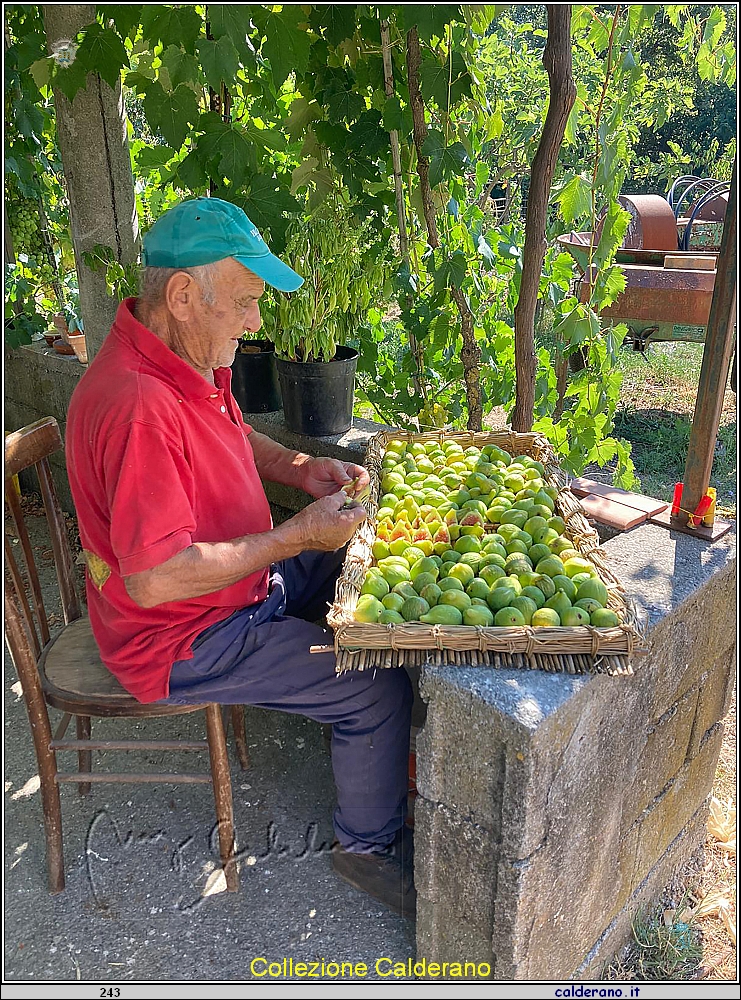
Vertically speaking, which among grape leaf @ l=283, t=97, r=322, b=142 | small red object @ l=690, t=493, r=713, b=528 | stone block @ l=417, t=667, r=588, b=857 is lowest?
stone block @ l=417, t=667, r=588, b=857

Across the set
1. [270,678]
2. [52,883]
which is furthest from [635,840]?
[52,883]

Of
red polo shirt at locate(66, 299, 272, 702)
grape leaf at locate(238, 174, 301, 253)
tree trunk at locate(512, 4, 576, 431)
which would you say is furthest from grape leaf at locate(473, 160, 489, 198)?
red polo shirt at locate(66, 299, 272, 702)

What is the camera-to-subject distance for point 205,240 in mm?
1965

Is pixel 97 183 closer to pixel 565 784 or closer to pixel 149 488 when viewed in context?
pixel 149 488

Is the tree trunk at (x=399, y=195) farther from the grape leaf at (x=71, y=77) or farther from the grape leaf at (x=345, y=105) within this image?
the grape leaf at (x=71, y=77)

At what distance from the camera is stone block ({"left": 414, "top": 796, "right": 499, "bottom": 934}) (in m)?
1.72

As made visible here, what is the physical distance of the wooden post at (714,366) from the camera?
80.6 inches

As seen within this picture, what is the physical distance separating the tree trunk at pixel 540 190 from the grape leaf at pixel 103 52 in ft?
4.69

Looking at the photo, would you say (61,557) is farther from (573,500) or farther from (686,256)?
(686,256)

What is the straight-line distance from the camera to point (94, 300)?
344 cm

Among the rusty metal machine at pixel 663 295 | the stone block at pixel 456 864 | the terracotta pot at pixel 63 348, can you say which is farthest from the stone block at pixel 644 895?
the terracotta pot at pixel 63 348

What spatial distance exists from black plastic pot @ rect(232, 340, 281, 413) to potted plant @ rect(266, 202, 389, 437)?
231mm

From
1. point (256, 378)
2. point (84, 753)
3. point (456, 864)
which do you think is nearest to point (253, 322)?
point (256, 378)

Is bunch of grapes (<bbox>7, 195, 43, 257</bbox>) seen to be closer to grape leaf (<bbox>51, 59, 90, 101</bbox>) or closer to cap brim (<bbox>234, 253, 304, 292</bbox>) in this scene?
grape leaf (<bbox>51, 59, 90, 101</bbox>)
